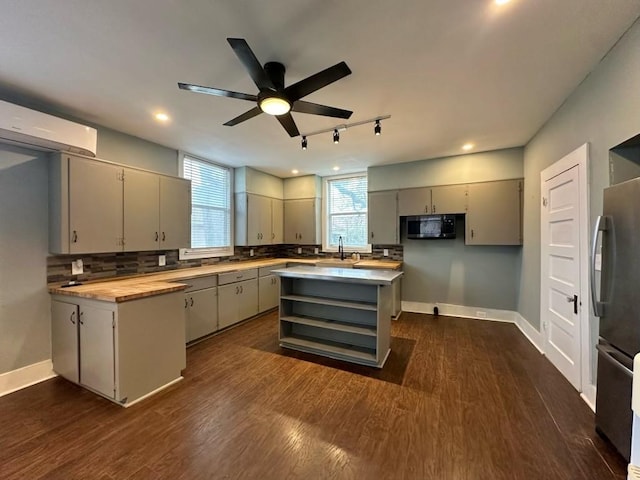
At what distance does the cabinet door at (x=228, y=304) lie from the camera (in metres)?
3.91

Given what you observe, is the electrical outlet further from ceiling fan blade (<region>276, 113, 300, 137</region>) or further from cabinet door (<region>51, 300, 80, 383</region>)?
ceiling fan blade (<region>276, 113, 300, 137</region>)

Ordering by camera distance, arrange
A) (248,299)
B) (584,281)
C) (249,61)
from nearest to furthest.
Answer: (249,61) → (584,281) → (248,299)

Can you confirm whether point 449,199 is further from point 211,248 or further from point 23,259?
point 23,259

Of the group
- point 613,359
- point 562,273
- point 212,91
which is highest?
point 212,91

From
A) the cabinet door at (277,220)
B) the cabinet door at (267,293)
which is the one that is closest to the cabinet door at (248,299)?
the cabinet door at (267,293)

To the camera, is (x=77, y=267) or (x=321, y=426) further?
(x=77, y=267)

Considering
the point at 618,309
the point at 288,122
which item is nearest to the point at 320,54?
the point at 288,122

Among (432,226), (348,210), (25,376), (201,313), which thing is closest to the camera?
(25,376)

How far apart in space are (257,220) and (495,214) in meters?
4.13

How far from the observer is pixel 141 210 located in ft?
10.7

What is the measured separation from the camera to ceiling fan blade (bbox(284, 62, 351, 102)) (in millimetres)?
1676

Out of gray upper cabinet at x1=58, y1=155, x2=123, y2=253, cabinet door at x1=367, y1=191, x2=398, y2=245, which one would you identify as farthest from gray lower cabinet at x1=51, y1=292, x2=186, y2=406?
cabinet door at x1=367, y1=191, x2=398, y2=245

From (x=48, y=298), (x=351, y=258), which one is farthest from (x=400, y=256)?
(x=48, y=298)

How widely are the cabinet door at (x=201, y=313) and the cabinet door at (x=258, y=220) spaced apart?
5.20ft
